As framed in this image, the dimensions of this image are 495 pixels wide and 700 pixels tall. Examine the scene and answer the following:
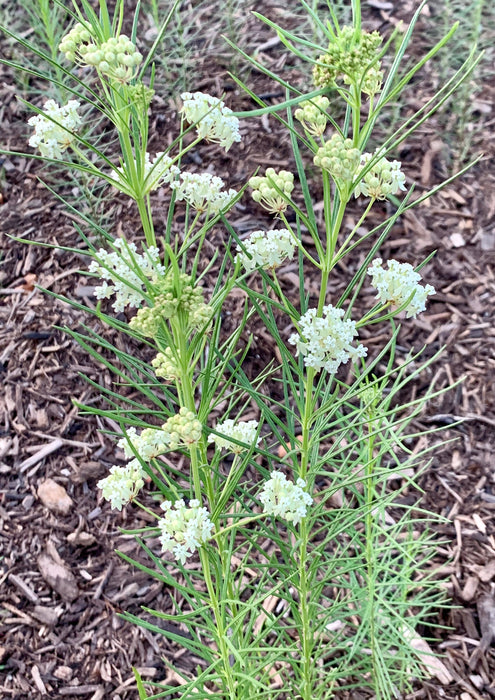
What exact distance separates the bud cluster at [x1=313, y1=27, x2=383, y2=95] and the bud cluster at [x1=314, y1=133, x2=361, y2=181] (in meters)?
0.11

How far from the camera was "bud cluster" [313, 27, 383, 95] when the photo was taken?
132cm

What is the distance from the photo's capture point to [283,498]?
1.50 metres

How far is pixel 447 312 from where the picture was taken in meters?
3.54

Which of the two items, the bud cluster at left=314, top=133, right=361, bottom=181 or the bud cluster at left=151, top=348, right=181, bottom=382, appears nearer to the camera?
the bud cluster at left=314, top=133, right=361, bottom=181

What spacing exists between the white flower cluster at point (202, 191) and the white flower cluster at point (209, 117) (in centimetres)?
9

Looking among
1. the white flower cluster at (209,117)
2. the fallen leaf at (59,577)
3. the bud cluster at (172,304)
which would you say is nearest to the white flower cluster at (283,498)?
the bud cluster at (172,304)

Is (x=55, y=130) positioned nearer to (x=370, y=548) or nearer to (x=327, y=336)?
(x=327, y=336)

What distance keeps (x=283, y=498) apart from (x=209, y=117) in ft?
2.63

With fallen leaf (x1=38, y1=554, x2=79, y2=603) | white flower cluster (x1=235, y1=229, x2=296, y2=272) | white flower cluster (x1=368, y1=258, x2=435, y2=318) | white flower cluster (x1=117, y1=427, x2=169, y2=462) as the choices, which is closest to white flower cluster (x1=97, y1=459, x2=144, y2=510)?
white flower cluster (x1=117, y1=427, x2=169, y2=462)

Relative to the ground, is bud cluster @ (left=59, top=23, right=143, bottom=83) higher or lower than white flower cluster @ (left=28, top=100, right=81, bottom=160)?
higher

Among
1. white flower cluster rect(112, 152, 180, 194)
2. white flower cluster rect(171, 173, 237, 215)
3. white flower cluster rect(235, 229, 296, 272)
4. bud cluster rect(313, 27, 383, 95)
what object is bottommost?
white flower cluster rect(235, 229, 296, 272)

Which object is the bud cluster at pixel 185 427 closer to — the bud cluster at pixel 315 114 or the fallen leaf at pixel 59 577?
the bud cluster at pixel 315 114

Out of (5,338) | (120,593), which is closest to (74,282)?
(5,338)

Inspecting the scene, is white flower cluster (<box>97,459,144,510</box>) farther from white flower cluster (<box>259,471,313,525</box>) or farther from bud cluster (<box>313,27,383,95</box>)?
bud cluster (<box>313,27,383,95</box>)
